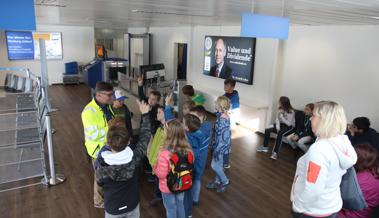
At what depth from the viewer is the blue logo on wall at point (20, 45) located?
11.9 meters

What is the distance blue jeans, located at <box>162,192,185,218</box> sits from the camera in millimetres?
2914

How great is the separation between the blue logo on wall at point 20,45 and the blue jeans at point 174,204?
11.8 m

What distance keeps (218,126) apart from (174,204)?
1.43m

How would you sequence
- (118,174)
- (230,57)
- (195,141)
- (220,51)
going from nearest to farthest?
(118,174)
(195,141)
(230,57)
(220,51)

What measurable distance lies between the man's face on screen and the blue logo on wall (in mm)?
8456

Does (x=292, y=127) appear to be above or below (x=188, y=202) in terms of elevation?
above

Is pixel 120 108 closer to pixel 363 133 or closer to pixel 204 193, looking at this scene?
pixel 204 193

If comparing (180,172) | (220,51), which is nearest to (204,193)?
(180,172)

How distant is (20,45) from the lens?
40.1ft

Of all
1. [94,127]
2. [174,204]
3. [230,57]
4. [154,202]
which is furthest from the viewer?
[230,57]

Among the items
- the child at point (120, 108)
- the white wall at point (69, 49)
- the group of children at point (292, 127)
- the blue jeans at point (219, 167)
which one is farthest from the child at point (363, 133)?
the white wall at point (69, 49)

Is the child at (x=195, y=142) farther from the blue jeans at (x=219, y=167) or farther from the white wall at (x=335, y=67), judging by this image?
the white wall at (x=335, y=67)

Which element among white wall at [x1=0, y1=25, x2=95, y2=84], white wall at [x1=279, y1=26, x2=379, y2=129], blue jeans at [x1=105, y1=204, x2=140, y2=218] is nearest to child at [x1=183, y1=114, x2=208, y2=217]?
blue jeans at [x1=105, y1=204, x2=140, y2=218]

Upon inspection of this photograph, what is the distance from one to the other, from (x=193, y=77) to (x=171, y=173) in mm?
7137
